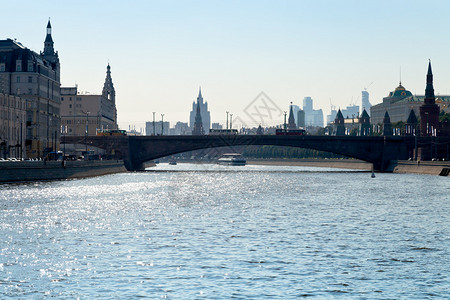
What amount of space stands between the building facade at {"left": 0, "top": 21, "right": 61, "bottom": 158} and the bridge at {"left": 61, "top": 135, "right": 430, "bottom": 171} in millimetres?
17918

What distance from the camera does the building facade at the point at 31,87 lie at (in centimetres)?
14900

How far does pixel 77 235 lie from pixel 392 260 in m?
19.6

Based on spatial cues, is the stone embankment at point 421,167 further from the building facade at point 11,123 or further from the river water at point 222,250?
the building facade at point 11,123

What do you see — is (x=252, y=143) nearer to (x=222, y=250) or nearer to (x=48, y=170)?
(x=48, y=170)

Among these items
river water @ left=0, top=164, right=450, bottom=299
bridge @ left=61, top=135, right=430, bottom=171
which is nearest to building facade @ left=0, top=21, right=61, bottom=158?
bridge @ left=61, top=135, right=430, bottom=171

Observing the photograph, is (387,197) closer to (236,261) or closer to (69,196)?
(69,196)

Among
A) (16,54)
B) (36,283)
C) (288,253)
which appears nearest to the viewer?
(36,283)

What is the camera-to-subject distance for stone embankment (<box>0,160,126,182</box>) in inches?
3740

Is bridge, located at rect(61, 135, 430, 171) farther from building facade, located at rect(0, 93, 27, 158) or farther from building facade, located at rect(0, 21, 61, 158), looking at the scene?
building facade, located at rect(0, 93, 27, 158)

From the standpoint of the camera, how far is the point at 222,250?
40250 millimetres

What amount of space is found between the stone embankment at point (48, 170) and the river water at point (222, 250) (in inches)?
873

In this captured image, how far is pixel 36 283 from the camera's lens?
31078 mm

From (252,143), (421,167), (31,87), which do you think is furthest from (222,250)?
(252,143)

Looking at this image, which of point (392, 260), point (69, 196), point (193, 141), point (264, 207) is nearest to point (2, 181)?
point (69, 196)
